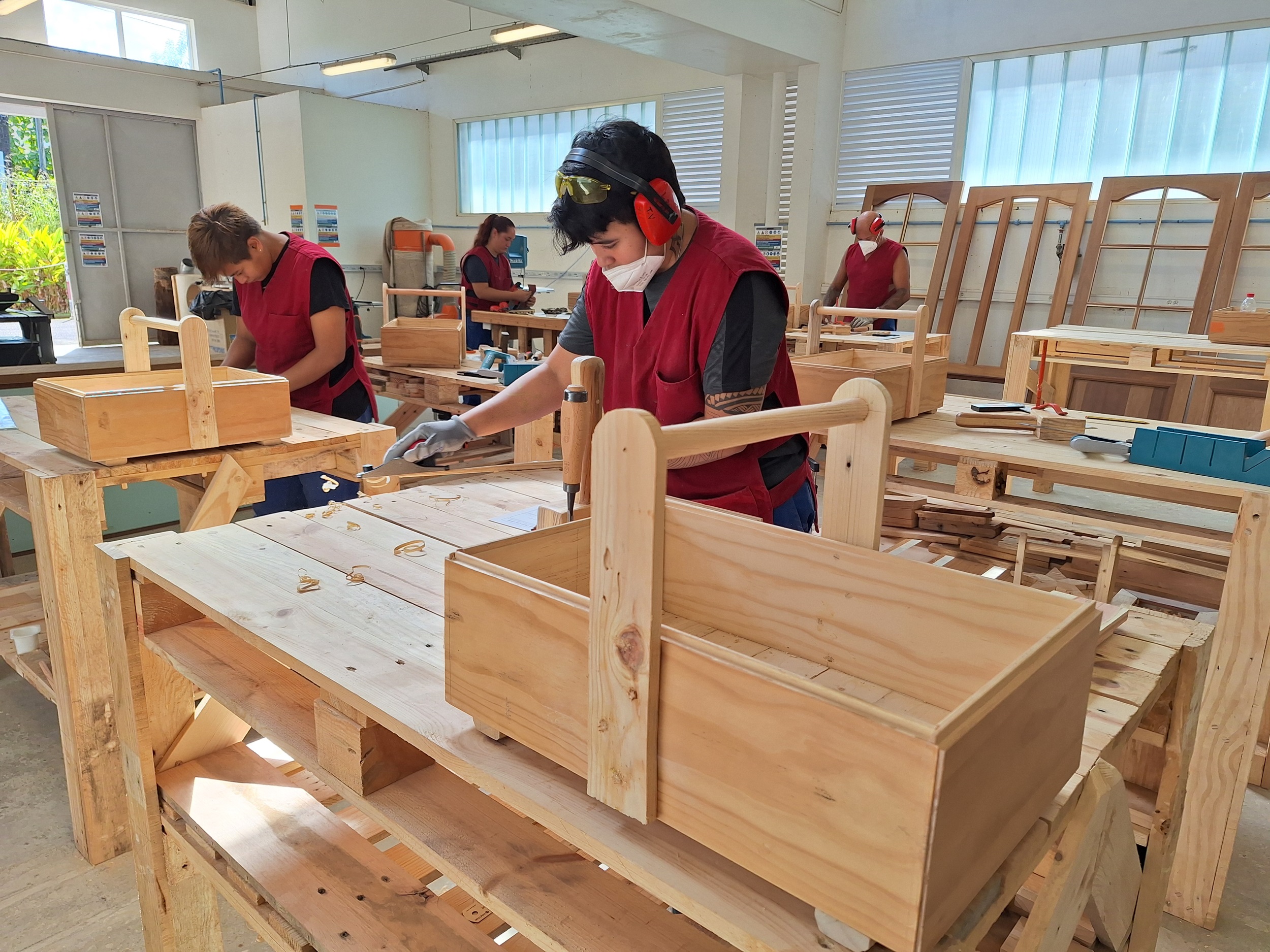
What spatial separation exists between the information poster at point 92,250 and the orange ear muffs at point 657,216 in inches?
369

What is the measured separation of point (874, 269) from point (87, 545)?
5.29 meters

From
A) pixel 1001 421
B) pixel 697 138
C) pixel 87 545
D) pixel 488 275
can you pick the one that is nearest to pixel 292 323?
pixel 87 545

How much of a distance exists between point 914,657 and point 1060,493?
514cm

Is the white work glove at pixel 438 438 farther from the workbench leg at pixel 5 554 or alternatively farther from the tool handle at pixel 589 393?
the workbench leg at pixel 5 554

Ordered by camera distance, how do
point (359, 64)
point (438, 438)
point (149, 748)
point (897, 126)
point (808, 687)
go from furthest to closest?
1. point (359, 64)
2. point (897, 126)
3. point (438, 438)
4. point (149, 748)
5. point (808, 687)

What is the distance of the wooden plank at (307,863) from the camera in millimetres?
1217

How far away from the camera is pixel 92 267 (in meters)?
8.77

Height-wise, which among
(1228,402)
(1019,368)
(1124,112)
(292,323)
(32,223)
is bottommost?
(1228,402)

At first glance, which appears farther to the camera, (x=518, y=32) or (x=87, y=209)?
(x=87, y=209)

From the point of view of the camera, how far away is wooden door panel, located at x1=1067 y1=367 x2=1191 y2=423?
5816 millimetres

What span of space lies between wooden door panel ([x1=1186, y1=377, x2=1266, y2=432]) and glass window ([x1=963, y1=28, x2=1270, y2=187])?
1511mm

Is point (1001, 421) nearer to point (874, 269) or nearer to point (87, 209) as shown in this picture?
point (874, 269)

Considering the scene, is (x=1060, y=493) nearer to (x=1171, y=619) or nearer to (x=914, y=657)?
(x=1171, y=619)

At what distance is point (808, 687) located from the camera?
608mm
